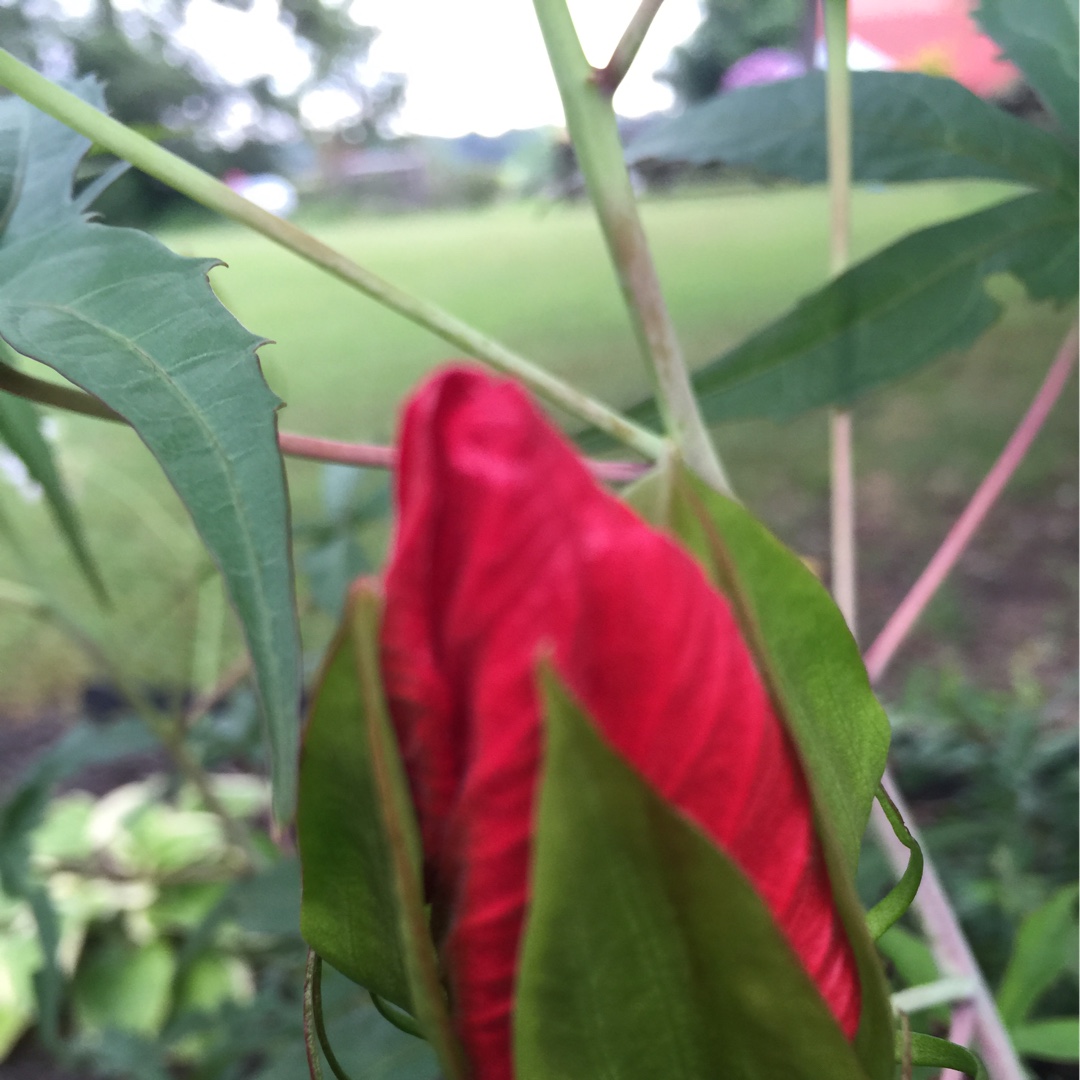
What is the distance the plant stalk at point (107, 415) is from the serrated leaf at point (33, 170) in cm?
3

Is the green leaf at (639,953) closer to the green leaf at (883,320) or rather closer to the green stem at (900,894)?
the green stem at (900,894)

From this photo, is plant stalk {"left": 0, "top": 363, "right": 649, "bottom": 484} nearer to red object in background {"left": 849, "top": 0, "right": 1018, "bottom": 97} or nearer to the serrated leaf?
the serrated leaf

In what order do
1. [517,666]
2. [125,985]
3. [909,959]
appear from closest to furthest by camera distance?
[517,666] → [909,959] → [125,985]

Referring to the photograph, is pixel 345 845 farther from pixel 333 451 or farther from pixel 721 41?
pixel 721 41

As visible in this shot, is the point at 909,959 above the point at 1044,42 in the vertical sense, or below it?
below

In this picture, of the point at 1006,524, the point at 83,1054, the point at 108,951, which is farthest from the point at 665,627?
the point at 1006,524

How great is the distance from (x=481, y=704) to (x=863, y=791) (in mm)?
45

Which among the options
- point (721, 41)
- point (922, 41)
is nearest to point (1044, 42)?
point (922, 41)

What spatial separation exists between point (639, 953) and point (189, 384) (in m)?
0.08

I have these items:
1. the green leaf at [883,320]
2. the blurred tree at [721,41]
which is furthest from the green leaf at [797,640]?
Result: the blurred tree at [721,41]

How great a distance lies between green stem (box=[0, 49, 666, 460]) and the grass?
0.99ft

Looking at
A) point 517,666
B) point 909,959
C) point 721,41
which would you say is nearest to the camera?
point 517,666

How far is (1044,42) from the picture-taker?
0.22 metres

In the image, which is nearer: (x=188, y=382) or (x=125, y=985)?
(x=188, y=382)
